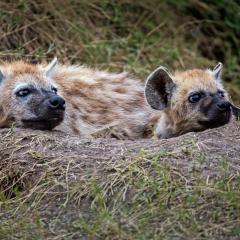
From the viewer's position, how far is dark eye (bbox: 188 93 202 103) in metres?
5.80

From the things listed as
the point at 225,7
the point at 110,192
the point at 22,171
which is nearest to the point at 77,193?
the point at 110,192

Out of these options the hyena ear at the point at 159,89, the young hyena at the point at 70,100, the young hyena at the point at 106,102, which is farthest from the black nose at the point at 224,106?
the young hyena at the point at 70,100

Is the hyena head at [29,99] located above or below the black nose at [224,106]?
below

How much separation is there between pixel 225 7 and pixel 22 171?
175 inches

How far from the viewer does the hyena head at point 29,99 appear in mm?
5738

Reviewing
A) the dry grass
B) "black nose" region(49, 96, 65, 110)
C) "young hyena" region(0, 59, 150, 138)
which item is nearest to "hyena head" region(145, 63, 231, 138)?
the dry grass

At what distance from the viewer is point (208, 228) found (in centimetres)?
422

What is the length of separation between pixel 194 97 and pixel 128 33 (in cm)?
282

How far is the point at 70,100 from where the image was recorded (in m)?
6.27

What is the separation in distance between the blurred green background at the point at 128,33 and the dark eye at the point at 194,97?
1.55 m

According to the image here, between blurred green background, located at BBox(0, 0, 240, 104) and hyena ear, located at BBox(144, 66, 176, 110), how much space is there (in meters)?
1.28

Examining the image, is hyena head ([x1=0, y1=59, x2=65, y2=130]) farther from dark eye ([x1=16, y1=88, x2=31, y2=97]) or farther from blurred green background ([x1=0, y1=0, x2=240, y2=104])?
blurred green background ([x1=0, y1=0, x2=240, y2=104])

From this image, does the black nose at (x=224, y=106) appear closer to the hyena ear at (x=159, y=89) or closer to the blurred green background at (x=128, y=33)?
the hyena ear at (x=159, y=89)

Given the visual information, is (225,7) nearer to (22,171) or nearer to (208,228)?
(22,171)
